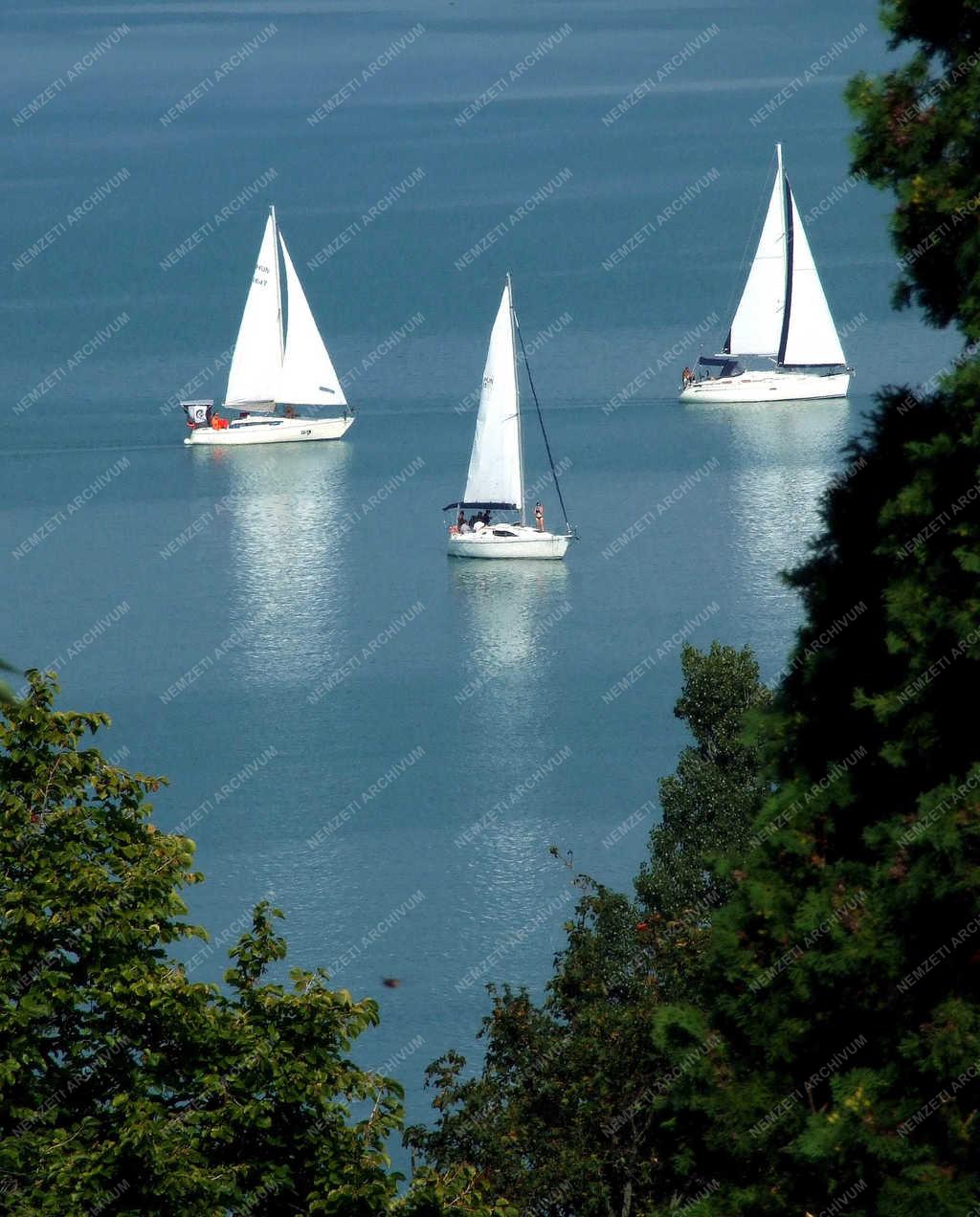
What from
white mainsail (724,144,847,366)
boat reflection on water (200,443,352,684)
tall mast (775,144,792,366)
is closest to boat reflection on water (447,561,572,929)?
boat reflection on water (200,443,352,684)

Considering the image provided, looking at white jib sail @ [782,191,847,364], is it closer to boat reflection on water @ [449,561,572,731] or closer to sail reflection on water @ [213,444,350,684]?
sail reflection on water @ [213,444,350,684]

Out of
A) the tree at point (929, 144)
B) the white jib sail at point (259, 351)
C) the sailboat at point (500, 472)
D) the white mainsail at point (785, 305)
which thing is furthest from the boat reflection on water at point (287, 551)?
the tree at point (929, 144)

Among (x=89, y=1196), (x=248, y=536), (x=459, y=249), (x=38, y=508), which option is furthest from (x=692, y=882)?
(x=459, y=249)

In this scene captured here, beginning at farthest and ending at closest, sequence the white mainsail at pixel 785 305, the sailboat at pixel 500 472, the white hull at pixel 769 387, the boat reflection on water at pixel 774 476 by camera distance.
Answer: the white mainsail at pixel 785 305
the white hull at pixel 769 387
the boat reflection on water at pixel 774 476
the sailboat at pixel 500 472

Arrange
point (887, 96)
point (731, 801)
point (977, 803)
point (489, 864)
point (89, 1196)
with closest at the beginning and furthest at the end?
point (977, 803), point (887, 96), point (89, 1196), point (731, 801), point (489, 864)

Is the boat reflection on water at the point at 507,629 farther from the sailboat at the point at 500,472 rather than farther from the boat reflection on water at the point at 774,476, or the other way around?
the boat reflection on water at the point at 774,476

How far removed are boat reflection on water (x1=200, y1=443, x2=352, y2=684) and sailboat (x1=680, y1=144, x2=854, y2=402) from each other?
22.5m

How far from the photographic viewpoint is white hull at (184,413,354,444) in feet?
338

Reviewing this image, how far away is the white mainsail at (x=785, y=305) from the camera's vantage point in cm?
11069

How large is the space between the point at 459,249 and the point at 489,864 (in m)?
132

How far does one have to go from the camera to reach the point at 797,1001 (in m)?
12.8

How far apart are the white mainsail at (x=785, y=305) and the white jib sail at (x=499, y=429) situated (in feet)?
115

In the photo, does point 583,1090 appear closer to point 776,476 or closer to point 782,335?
point 776,476

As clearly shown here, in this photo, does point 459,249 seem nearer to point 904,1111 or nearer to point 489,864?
point 489,864
